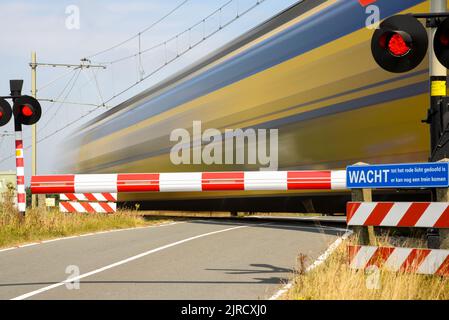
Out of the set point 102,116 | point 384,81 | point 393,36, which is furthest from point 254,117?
point 102,116

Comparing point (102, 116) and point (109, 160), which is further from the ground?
point (102, 116)

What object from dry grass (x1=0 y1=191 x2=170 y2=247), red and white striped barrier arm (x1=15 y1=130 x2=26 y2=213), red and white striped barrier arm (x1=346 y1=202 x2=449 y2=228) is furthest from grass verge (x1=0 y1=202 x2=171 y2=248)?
red and white striped barrier arm (x1=346 y1=202 x2=449 y2=228)

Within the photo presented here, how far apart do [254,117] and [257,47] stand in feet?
5.90

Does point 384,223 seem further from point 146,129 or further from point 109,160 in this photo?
point 109,160

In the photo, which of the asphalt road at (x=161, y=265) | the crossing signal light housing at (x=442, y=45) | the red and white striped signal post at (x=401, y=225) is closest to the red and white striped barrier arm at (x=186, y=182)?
the asphalt road at (x=161, y=265)

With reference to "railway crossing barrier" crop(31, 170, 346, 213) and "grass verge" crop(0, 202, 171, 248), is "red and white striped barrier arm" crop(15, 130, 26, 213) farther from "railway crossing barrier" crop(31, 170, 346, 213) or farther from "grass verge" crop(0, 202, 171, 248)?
"railway crossing barrier" crop(31, 170, 346, 213)

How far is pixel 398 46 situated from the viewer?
7555 mm

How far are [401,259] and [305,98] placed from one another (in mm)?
8810

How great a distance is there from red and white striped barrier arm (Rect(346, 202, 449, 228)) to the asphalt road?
3.71ft

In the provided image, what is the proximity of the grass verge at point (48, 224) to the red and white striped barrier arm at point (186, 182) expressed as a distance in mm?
914

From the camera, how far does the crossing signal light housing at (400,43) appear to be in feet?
24.4

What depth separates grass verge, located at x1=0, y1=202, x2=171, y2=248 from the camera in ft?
46.0

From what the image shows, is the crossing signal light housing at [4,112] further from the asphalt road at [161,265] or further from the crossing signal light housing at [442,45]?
the crossing signal light housing at [442,45]

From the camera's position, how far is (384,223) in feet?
23.7
